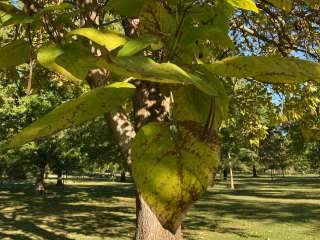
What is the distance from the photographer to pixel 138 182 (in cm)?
45

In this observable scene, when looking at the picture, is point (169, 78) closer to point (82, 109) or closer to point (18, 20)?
point (82, 109)

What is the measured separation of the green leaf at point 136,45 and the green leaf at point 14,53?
0.26m

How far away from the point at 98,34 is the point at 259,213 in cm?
2527

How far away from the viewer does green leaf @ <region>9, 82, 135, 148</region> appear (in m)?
0.49

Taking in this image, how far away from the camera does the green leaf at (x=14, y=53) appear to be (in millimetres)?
684

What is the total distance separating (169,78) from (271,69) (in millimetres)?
126

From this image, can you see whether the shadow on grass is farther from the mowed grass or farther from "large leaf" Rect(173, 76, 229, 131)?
"large leaf" Rect(173, 76, 229, 131)

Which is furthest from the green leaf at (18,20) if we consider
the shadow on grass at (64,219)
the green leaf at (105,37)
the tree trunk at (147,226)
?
the shadow on grass at (64,219)

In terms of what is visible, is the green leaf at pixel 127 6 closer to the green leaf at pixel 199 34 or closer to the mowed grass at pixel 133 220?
the green leaf at pixel 199 34

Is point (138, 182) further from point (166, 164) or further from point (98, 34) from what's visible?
point (98, 34)

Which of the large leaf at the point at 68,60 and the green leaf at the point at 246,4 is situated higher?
the green leaf at the point at 246,4

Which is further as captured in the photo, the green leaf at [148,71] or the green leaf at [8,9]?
the green leaf at [8,9]

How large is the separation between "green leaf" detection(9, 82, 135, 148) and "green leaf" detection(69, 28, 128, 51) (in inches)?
1.9

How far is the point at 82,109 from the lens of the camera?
0.50 m
